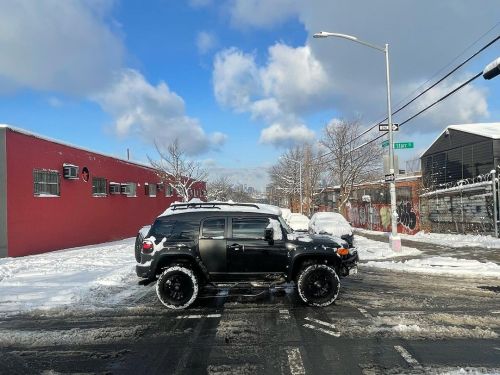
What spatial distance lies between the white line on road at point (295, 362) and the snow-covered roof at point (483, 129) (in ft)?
98.6

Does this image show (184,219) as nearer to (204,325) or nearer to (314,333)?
(204,325)

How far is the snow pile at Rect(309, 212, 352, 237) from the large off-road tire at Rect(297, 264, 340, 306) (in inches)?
361

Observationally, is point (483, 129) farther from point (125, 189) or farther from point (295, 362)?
point (295, 362)

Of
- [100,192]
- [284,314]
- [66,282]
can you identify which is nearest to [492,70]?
[284,314]

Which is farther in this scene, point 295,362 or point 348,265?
point 348,265

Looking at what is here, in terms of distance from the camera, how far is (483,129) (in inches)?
1367

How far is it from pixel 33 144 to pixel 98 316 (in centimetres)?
1308

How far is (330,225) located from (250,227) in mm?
10967

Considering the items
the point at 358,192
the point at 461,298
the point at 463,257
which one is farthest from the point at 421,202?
the point at 461,298

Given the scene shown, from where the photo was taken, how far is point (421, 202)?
27953 mm

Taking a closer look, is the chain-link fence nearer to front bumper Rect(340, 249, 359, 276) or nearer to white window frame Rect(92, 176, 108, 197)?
front bumper Rect(340, 249, 359, 276)

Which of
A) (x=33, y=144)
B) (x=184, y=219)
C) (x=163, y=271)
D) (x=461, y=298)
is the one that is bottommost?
(x=461, y=298)

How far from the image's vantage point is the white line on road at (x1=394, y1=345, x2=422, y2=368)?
5.34 metres

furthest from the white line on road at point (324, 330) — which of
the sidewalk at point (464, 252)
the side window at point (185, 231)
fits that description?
the sidewalk at point (464, 252)
